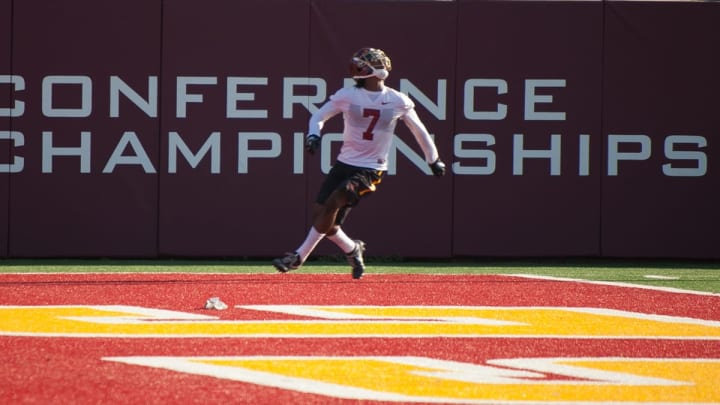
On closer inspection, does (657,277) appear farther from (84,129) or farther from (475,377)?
(475,377)

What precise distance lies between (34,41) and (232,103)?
7.58ft

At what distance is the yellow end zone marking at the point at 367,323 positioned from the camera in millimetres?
9055

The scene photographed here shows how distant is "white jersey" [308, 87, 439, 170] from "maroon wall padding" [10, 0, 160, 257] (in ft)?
14.0

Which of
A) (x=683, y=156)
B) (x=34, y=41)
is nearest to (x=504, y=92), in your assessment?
(x=683, y=156)

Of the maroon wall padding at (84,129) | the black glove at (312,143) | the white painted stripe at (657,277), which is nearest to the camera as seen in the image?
the black glove at (312,143)

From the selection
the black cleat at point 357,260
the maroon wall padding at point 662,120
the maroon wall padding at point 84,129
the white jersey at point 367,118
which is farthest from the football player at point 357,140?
the maroon wall padding at point 662,120

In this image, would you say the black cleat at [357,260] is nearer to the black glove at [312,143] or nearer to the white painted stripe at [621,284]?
the black glove at [312,143]

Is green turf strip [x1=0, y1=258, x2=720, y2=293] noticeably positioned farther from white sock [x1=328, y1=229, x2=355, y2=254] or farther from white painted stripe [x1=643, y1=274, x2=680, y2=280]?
white sock [x1=328, y1=229, x2=355, y2=254]

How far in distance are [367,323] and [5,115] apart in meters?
8.00

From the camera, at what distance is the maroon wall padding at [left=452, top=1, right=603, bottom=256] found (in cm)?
1681

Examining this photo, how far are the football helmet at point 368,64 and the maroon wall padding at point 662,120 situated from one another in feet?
15.9

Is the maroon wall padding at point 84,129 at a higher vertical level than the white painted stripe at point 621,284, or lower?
higher

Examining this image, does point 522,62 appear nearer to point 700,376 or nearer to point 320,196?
point 320,196

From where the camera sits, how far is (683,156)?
17062mm
